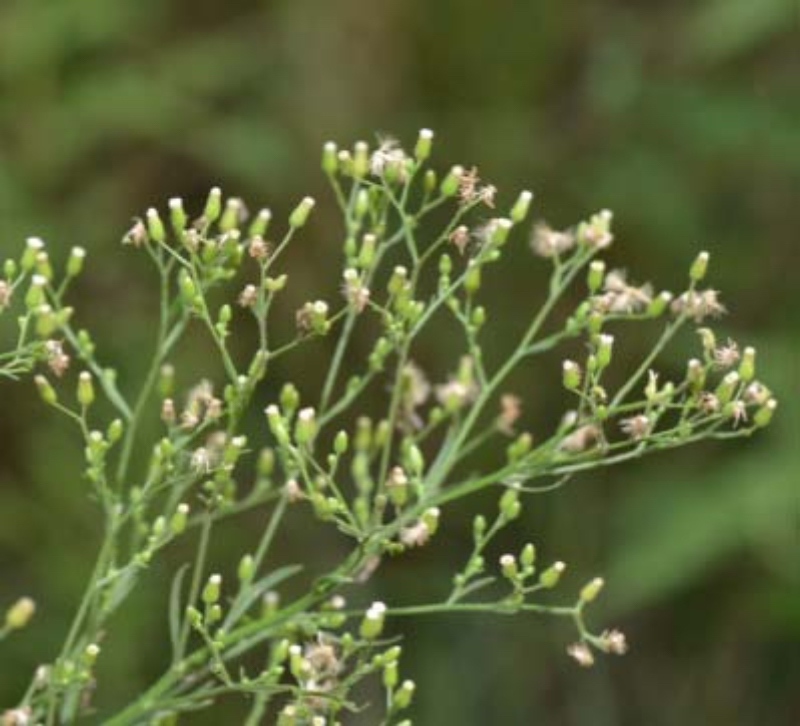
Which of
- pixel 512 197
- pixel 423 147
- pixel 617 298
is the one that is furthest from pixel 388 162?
pixel 512 197

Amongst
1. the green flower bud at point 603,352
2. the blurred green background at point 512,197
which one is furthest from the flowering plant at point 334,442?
the blurred green background at point 512,197

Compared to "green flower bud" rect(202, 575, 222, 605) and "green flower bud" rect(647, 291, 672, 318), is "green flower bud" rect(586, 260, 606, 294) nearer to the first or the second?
"green flower bud" rect(647, 291, 672, 318)

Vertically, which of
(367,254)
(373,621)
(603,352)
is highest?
(367,254)

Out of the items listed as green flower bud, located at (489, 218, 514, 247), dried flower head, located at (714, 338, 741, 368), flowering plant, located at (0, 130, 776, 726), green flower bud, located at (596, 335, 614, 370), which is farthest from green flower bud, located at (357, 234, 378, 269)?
dried flower head, located at (714, 338, 741, 368)

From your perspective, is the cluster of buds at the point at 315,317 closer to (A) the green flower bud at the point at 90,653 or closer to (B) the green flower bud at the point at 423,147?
(B) the green flower bud at the point at 423,147

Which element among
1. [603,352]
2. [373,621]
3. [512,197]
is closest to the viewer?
[373,621]

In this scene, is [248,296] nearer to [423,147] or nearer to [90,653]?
[423,147]

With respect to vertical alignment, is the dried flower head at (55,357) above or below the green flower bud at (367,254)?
below

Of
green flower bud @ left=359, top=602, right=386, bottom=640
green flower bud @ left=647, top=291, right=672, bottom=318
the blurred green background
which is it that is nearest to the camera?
green flower bud @ left=359, top=602, right=386, bottom=640
